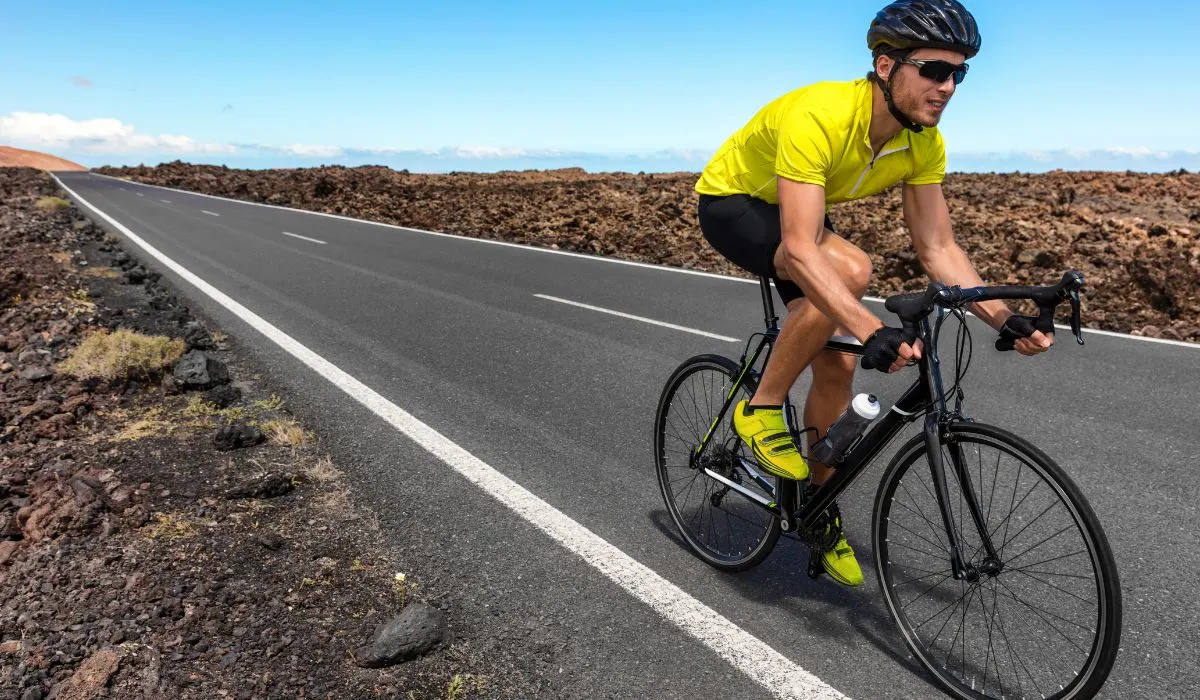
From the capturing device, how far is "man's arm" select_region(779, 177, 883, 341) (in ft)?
7.87

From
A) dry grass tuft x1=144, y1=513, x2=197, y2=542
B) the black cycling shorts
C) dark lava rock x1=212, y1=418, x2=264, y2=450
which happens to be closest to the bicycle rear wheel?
the black cycling shorts

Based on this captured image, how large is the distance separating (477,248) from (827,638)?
12568mm

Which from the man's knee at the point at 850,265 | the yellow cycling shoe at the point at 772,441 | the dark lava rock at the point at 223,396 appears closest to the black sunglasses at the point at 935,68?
the man's knee at the point at 850,265

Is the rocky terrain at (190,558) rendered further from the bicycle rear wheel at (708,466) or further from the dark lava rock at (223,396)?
the bicycle rear wheel at (708,466)

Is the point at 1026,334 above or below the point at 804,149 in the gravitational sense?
below

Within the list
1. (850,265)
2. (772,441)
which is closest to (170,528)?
(772,441)

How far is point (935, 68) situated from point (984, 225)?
12391mm

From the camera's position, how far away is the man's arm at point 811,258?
2.40 metres

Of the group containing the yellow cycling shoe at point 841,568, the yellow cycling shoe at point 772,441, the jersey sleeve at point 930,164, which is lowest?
the yellow cycling shoe at point 841,568

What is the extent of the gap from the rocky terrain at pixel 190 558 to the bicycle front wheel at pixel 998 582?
4.46ft

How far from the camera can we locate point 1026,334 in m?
2.40

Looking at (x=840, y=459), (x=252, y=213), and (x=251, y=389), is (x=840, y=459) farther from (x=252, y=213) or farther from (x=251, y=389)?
(x=252, y=213)

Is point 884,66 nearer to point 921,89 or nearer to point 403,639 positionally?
point 921,89

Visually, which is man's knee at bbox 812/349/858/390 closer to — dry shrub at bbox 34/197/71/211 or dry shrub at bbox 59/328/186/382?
dry shrub at bbox 59/328/186/382
